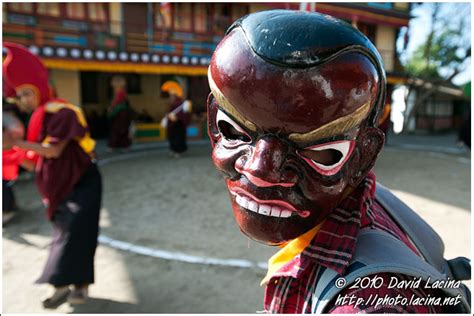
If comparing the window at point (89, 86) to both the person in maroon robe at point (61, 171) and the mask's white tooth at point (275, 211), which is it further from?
the mask's white tooth at point (275, 211)

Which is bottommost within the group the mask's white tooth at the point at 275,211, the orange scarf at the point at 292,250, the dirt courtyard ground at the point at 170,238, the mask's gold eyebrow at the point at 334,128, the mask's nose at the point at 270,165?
the dirt courtyard ground at the point at 170,238

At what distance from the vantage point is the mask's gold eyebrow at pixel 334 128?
0.81 m

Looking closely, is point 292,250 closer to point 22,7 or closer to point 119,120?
point 119,120

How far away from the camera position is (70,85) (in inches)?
419

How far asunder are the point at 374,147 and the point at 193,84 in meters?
12.2

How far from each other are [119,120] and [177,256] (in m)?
6.34

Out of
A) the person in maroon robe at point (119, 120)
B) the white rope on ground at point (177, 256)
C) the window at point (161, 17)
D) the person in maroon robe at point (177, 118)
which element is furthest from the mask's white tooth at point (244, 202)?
the window at point (161, 17)

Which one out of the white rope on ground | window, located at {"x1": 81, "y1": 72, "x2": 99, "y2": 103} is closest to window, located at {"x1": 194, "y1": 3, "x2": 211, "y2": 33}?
window, located at {"x1": 81, "y1": 72, "x2": 99, "y2": 103}

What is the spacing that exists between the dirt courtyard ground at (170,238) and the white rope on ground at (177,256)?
5cm

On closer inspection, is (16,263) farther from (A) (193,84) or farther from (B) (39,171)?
(A) (193,84)

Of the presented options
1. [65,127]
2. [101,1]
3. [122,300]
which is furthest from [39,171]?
[101,1]

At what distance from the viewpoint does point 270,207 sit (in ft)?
2.86

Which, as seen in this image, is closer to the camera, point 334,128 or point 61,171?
point 334,128

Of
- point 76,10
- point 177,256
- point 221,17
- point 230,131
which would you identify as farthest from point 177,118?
point 230,131
